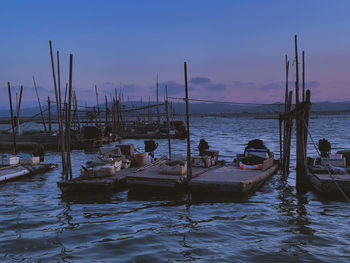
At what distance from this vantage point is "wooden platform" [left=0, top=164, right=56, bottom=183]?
20859 mm

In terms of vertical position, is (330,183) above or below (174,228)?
above

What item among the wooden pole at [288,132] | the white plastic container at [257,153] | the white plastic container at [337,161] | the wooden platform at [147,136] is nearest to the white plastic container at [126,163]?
the white plastic container at [257,153]

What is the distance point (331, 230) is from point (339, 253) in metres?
2.10

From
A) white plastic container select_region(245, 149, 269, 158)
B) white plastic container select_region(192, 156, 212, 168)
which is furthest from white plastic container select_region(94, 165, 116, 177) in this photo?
white plastic container select_region(245, 149, 269, 158)

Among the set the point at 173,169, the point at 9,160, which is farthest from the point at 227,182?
the point at 9,160

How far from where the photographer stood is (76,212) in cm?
1426

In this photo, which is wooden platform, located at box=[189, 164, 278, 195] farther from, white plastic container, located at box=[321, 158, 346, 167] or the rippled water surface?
white plastic container, located at box=[321, 158, 346, 167]

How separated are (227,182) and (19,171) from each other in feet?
46.3

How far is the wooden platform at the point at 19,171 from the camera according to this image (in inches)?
821

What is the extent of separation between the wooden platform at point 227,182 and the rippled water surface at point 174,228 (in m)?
0.50

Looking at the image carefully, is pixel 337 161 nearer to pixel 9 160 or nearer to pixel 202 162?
pixel 202 162

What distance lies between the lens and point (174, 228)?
12305 mm

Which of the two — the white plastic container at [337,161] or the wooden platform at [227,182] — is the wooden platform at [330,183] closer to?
the white plastic container at [337,161]

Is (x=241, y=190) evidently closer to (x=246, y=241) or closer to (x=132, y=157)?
(x=246, y=241)
